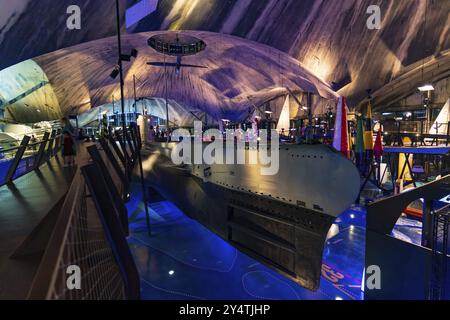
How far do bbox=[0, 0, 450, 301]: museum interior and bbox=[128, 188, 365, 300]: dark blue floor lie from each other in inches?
2.5

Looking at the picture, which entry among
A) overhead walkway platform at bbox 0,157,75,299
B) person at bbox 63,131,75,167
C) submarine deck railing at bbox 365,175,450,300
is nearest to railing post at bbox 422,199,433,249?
submarine deck railing at bbox 365,175,450,300

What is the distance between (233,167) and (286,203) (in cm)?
215

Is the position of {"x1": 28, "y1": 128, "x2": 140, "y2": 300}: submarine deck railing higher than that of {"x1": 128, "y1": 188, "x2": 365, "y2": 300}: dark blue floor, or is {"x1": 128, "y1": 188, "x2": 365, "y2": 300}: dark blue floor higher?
{"x1": 28, "y1": 128, "x2": 140, "y2": 300}: submarine deck railing

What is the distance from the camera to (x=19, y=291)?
178 cm

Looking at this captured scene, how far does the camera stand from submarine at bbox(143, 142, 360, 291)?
5.27 m

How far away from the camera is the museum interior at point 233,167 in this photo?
2512 mm

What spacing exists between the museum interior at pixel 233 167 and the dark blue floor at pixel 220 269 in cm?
6

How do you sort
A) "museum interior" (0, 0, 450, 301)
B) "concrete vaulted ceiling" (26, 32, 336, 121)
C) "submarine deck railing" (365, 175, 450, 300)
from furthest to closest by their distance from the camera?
"concrete vaulted ceiling" (26, 32, 336, 121) < "submarine deck railing" (365, 175, 450, 300) < "museum interior" (0, 0, 450, 301)

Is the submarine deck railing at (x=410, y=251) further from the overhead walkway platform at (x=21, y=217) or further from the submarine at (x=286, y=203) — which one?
the overhead walkway platform at (x=21, y=217)

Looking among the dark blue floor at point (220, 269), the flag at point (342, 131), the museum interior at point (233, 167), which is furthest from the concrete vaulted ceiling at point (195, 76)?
the dark blue floor at point (220, 269)

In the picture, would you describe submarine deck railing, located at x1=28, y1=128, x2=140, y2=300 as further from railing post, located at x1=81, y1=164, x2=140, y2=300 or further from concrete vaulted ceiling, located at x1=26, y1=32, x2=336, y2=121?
concrete vaulted ceiling, located at x1=26, y1=32, x2=336, y2=121

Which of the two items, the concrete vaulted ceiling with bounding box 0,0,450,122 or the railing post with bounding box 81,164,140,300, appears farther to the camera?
the concrete vaulted ceiling with bounding box 0,0,450,122

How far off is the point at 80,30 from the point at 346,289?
19267mm

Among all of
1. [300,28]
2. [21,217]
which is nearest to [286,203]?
[21,217]
